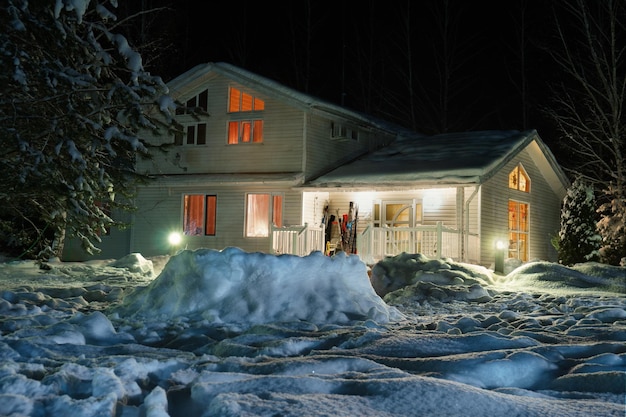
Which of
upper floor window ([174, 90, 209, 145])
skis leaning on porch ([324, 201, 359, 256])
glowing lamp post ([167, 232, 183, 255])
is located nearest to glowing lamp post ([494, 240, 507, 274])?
skis leaning on porch ([324, 201, 359, 256])

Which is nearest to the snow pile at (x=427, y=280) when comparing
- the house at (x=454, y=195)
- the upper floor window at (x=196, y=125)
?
the house at (x=454, y=195)

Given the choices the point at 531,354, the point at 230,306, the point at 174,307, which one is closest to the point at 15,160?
the point at 174,307

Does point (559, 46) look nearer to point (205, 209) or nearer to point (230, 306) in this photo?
point (205, 209)

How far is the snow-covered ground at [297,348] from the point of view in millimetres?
3570

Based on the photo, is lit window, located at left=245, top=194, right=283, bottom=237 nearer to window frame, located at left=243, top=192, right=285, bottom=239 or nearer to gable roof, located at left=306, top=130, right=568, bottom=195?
window frame, located at left=243, top=192, right=285, bottom=239

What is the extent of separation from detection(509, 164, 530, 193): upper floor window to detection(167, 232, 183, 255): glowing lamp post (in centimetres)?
1126

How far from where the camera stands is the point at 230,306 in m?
7.63

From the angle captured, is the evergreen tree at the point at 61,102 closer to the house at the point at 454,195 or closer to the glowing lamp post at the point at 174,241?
the house at the point at 454,195

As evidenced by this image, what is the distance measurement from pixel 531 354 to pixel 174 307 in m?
4.51

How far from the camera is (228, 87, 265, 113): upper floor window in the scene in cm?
2159

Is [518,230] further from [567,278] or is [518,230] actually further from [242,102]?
[242,102]

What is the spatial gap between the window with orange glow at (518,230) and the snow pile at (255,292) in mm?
14429

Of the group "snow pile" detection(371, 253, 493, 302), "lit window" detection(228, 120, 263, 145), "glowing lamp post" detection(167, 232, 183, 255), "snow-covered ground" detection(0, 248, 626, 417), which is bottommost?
"snow-covered ground" detection(0, 248, 626, 417)

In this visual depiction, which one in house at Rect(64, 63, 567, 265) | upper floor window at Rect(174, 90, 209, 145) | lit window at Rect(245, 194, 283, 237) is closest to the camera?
house at Rect(64, 63, 567, 265)
